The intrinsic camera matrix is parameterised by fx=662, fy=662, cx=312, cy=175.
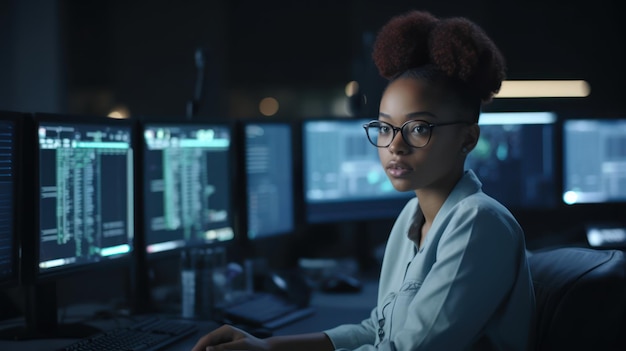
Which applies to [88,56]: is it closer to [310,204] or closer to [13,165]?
[310,204]

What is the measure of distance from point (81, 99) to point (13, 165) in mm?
7657

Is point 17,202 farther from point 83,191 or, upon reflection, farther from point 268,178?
point 268,178

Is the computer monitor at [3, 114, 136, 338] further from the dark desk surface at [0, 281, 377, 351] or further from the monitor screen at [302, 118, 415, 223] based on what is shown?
the monitor screen at [302, 118, 415, 223]

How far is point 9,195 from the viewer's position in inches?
58.4

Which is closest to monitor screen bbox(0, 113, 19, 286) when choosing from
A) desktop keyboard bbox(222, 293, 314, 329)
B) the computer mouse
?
desktop keyboard bbox(222, 293, 314, 329)

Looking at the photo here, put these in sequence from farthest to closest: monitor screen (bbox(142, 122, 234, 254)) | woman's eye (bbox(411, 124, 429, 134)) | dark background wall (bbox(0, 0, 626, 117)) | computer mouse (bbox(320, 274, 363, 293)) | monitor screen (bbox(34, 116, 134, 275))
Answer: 1. dark background wall (bbox(0, 0, 626, 117))
2. computer mouse (bbox(320, 274, 363, 293))
3. monitor screen (bbox(142, 122, 234, 254))
4. monitor screen (bbox(34, 116, 134, 275))
5. woman's eye (bbox(411, 124, 429, 134))

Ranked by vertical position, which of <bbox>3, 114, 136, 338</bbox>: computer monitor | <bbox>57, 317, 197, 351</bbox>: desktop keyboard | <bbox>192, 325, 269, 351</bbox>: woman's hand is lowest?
<bbox>57, 317, 197, 351</bbox>: desktop keyboard

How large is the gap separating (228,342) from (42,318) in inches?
22.7

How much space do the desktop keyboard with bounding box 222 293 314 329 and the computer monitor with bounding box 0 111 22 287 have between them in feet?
1.91

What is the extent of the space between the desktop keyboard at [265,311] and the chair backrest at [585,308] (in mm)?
748

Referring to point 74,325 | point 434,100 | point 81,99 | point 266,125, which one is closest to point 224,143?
point 266,125

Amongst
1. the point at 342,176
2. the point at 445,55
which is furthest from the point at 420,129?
the point at 342,176

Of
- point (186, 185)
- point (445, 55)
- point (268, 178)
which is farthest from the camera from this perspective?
point (268, 178)

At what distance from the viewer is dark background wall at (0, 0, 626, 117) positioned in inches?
119
